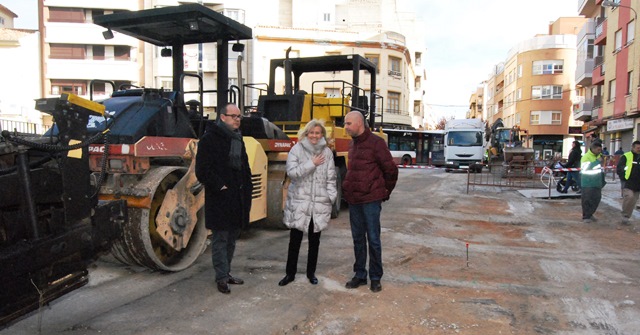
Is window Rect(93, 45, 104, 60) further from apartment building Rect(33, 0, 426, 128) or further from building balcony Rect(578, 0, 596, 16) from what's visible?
building balcony Rect(578, 0, 596, 16)

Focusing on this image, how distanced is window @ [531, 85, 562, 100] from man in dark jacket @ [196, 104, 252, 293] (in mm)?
50040

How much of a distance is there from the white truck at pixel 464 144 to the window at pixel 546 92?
24345mm

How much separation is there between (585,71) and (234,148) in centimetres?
3650

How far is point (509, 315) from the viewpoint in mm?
4203

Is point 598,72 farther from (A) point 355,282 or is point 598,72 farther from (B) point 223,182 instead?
(B) point 223,182

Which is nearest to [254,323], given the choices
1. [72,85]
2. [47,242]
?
[47,242]

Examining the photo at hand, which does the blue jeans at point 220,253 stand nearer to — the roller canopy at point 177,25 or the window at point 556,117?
the roller canopy at point 177,25

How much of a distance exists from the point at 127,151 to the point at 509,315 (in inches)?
150

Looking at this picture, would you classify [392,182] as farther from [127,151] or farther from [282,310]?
[127,151]

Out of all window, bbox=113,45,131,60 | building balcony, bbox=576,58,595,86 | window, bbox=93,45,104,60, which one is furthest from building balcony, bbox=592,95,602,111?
window, bbox=93,45,104,60

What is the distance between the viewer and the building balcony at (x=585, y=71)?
34000 mm

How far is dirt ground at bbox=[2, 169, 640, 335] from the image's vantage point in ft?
12.8

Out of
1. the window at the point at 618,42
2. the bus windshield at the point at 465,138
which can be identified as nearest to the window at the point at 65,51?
the bus windshield at the point at 465,138

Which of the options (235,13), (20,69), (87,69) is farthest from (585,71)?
(20,69)
